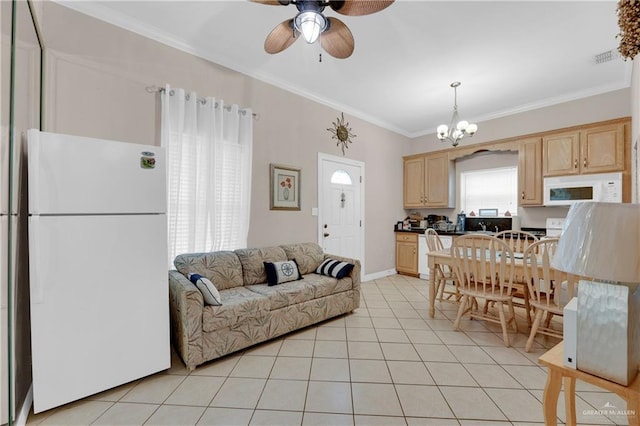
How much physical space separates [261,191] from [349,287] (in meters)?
1.58

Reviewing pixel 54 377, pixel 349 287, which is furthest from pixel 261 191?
pixel 54 377

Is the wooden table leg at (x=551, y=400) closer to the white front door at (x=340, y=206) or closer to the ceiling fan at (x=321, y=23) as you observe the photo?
the ceiling fan at (x=321, y=23)

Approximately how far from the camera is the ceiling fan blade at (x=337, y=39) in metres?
1.96

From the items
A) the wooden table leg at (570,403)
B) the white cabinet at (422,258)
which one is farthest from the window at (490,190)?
the wooden table leg at (570,403)

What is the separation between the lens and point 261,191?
11.4 feet

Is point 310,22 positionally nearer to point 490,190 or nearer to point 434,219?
point 490,190

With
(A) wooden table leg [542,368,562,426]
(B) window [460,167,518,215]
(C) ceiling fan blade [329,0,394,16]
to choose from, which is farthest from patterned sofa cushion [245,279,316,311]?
(B) window [460,167,518,215]

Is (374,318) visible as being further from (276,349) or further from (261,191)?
(261,191)

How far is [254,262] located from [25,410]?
1825 mm

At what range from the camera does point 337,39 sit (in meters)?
2.07

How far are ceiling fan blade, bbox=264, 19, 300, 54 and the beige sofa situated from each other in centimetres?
197

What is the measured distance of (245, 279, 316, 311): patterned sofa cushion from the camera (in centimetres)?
255

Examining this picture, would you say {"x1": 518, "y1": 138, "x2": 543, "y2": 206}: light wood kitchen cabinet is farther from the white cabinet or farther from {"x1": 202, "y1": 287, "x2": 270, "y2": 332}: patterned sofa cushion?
{"x1": 202, "y1": 287, "x2": 270, "y2": 332}: patterned sofa cushion

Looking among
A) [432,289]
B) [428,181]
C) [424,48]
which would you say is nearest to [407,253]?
[428,181]
